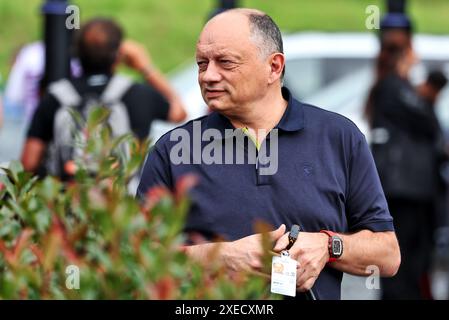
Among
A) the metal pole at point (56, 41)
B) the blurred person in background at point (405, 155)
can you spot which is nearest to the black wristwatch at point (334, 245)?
the blurred person in background at point (405, 155)

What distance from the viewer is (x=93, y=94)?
6383mm

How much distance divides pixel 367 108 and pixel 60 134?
7.34 feet

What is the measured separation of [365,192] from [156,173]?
1.84 feet

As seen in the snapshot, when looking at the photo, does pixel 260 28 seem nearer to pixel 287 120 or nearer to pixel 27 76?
pixel 287 120

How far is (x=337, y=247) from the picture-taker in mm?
3389

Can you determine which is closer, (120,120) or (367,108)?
(120,120)

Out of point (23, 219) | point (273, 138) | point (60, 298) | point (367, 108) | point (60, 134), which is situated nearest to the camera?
point (60, 298)

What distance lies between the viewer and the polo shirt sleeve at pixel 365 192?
3496 millimetres

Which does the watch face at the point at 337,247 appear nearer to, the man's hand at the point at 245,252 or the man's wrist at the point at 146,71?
the man's hand at the point at 245,252

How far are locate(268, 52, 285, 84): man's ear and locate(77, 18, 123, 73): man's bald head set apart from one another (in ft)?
10.0

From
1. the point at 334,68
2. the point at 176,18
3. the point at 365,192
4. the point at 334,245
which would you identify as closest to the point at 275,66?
the point at 365,192

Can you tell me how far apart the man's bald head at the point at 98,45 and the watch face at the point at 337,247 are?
10.8 feet
